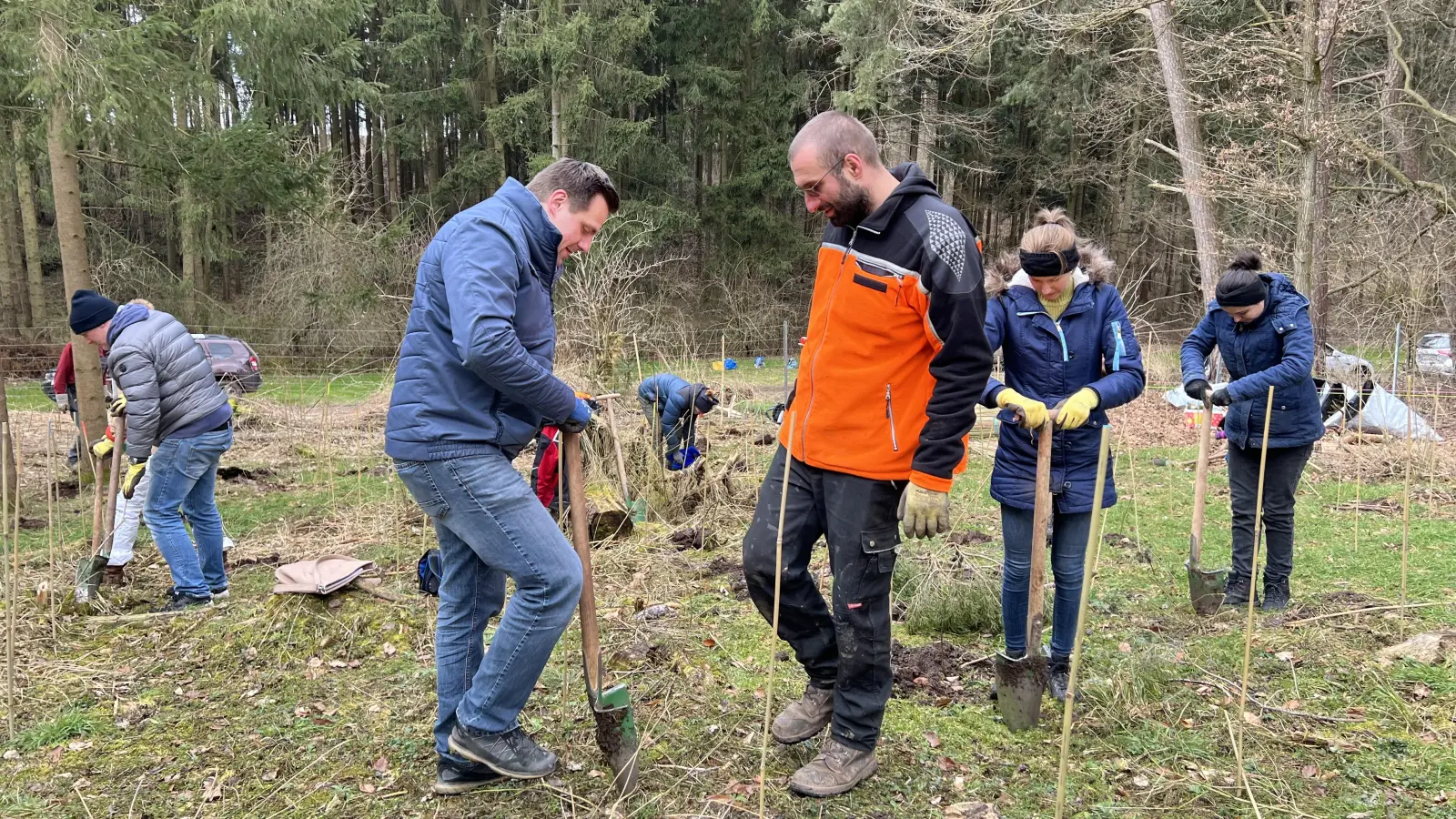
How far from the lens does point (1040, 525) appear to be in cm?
276

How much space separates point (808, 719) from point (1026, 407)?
46.4 inches

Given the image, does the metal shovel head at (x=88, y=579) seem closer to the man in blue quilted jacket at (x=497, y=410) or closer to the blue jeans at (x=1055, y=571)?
the man in blue quilted jacket at (x=497, y=410)

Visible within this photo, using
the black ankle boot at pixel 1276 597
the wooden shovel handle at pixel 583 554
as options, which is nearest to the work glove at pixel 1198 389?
the black ankle boot at pixel 1276 597

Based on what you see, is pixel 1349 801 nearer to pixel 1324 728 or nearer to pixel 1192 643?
pixel 1324 728

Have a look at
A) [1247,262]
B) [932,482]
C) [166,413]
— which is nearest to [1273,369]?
[1247,262]

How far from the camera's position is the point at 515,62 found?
64.0 ft

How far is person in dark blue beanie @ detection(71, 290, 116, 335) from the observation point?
4180 mm

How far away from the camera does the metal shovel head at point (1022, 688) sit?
2916mm

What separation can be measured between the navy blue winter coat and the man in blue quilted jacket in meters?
3.50

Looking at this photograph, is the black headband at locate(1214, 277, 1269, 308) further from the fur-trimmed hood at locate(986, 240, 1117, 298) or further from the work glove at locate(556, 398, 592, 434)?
the work glove at locate(556, 398, 592, 434)

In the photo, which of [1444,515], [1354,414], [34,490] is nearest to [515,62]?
[34,490]

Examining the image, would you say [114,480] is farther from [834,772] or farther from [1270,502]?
[1270,502]

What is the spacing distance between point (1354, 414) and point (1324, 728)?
6895 millimetres

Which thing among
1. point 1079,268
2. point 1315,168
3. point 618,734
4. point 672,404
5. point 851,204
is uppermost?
point 1315,168
